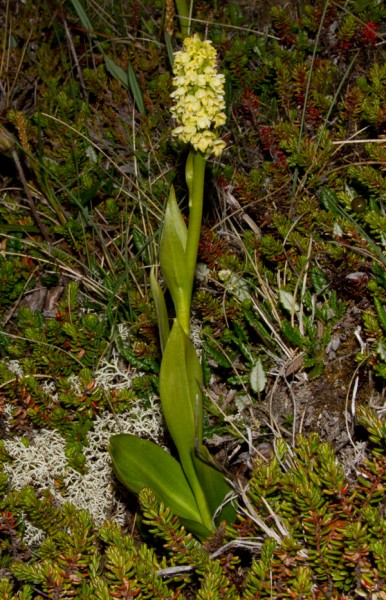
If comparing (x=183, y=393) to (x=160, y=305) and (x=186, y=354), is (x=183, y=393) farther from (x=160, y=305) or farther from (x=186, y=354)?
(x=160, y=305)

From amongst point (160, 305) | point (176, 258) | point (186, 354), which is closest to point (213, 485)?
point (186, 354)

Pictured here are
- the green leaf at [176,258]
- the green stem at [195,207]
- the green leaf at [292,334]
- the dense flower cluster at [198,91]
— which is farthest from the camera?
the green leaf at [292,334]

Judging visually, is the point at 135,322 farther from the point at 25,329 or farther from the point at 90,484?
the point at 90,484

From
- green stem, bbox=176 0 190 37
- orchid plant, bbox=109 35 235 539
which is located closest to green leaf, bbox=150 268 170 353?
orchid plant, bbox=109 35 235 539

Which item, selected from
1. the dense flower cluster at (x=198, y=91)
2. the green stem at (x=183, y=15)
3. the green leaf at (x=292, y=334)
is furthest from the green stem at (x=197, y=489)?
the green stem at (x=183, y=15)

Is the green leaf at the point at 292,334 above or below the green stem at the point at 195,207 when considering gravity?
below

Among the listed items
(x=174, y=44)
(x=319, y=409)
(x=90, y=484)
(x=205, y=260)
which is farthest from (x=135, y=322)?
(x=174, y=44)

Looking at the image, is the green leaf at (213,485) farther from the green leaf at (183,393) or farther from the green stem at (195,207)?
the green stem at (195,207)
